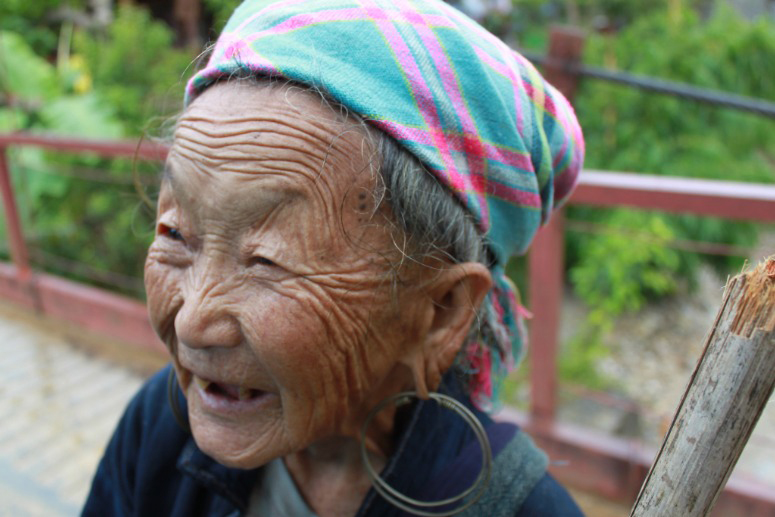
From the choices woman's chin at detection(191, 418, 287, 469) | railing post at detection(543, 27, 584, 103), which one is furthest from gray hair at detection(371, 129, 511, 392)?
railing post at detection(543, 27, 584, 103)

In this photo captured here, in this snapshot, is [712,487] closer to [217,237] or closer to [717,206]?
[217,237]

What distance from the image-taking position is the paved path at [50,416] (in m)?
2.92

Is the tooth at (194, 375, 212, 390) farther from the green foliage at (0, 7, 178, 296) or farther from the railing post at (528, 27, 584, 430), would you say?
the green foliage at (0, 7, 178, 296)

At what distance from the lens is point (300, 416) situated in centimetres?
102

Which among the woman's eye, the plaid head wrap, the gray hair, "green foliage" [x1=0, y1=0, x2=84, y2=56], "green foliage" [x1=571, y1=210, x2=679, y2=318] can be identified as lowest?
"green foliage" [x1=0, y1=0, x2=84, y2=56]

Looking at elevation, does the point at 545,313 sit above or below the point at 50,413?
above

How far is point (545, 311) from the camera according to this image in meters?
2.78

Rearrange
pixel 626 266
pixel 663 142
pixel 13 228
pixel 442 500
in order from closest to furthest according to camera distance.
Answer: pixel 442 500 → pixel 13 228 → pixel 626 266 → pixel 663 142

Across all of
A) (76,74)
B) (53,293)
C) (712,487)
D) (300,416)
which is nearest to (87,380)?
(53,293)

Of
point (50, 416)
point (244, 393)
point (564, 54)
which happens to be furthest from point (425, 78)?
point (50, 416)

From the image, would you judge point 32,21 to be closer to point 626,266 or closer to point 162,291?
point 626,266

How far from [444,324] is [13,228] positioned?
4707 millimetres

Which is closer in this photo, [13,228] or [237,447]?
[237,447]

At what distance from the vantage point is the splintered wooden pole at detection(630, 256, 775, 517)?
56cm
